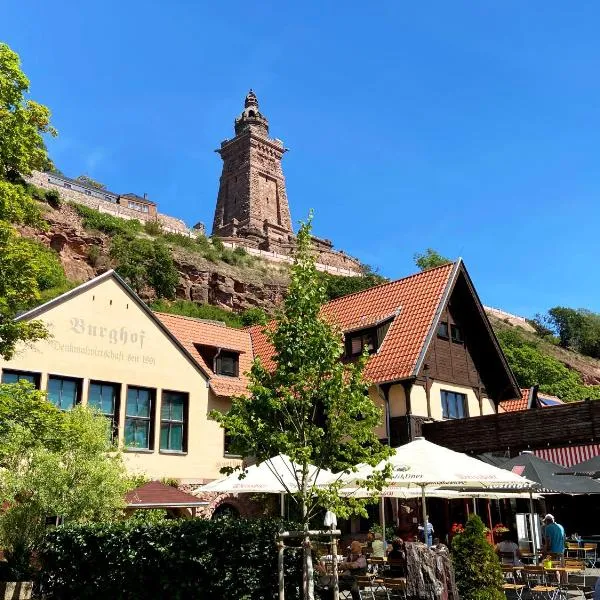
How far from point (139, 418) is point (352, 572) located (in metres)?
10.8

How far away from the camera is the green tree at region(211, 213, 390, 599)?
10716 mm

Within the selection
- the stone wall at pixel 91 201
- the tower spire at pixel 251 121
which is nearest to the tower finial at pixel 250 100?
the tower spire at pixel 251 121

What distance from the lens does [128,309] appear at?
22.8 m

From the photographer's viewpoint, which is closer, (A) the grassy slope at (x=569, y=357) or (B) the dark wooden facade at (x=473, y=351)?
(B) the dark wooden facade at (x=473, y=351)

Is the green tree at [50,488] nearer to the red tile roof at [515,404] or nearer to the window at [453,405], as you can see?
the window at [453,405]

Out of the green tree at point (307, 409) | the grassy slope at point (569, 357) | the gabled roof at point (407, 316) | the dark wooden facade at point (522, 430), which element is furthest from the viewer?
the grassy slope at point (569, 357)

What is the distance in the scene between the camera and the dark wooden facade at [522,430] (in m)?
19.2

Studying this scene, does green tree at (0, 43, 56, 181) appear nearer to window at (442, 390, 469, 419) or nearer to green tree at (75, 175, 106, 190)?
window at (442, 390, 469, 419)

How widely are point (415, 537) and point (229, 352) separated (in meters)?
12.1

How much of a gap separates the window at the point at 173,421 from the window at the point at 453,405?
9233 mm

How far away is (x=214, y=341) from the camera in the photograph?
2752 cm

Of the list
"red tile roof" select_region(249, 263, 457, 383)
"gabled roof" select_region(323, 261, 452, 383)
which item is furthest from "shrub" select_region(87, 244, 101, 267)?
"gabled roof" select_region(323, 261, 452, 383)

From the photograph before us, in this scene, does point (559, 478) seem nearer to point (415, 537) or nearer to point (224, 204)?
point (415, 537)

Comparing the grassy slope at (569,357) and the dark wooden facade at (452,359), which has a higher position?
the grassy slope at (569,357)
